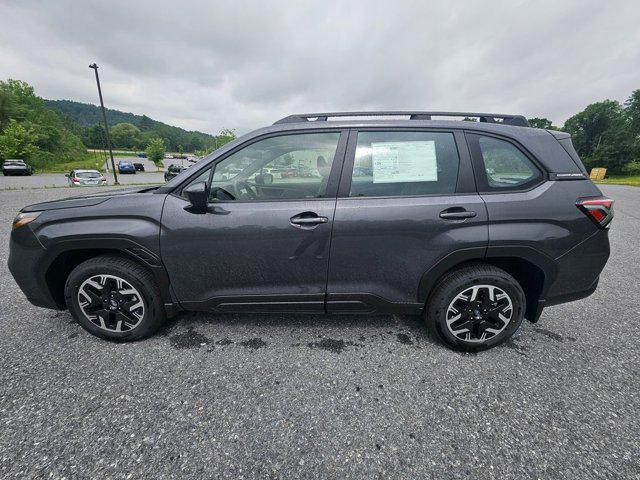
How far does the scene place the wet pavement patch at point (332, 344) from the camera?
236cm

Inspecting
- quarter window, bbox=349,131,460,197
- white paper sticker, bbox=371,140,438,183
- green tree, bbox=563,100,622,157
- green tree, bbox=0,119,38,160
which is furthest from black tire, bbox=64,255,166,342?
green tree, bbox=563,100,622,157

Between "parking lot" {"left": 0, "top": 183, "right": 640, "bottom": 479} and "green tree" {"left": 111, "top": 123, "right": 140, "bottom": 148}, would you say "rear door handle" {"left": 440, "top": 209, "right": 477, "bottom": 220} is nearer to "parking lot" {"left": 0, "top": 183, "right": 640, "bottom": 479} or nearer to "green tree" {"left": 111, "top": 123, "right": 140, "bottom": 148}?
"parking lot" {"left": 0, "top": 183, "right": 640, "bottom": 479}

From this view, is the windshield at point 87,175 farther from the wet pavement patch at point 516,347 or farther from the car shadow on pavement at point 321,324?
the wet pavement patch at point 516,347

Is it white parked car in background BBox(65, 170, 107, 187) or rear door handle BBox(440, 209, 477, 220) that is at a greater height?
rear door handle BBox(440, 209, 477, 220)

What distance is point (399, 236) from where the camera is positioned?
83.0 inches

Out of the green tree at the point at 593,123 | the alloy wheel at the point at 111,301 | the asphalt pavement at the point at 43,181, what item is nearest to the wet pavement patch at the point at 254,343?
the alloy wheel at the point at 111,301

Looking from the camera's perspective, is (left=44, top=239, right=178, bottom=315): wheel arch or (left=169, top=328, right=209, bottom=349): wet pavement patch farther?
(left=169, top=328, right=209, bottom=349): wet pavement patch

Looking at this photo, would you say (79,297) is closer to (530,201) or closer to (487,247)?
(487,247)

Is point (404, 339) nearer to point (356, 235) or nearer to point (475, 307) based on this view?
point (475, 307)

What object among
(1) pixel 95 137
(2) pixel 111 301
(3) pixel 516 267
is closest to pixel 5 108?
(2) pixel 111 301

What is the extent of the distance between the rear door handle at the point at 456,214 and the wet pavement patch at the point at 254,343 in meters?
1.80

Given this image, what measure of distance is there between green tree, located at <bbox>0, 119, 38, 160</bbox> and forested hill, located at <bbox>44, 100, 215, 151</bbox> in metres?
37.8

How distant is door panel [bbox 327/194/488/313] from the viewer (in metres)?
2.09

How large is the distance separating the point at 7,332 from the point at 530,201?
4.57 metres
